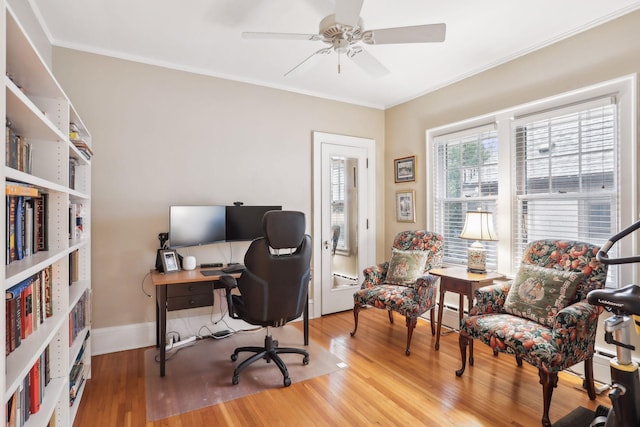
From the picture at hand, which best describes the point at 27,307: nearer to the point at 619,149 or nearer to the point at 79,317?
the point at 79,317

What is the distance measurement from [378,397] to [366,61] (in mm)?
2300

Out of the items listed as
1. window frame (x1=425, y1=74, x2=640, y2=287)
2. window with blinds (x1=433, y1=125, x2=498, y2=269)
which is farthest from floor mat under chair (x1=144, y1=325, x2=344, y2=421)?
window frame (x1=425, y1=74, x2=640, y2=287)

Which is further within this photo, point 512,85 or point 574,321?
point 512,85

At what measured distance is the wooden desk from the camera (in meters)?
2.58

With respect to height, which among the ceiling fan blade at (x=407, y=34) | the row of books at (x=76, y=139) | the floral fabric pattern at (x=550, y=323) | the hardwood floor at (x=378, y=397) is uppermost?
the ceiling fan blade at (x=407, y=34)

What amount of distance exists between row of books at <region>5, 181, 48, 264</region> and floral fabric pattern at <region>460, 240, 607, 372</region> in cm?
257

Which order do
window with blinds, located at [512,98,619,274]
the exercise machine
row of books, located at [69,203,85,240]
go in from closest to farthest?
the exercise machine
row of books, located at [69,203,85,240]
window with blinds, located at [512,98,619,274]

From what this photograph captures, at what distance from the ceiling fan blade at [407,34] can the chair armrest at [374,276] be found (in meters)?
2.20


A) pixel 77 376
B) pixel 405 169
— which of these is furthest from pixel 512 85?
pixel 77 376

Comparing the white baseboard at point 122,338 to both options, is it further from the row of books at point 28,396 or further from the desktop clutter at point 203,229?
the row of books at point 28,396

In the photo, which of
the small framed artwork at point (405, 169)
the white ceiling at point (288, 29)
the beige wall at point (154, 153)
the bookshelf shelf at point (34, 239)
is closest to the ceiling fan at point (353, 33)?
the white ceiling at point (288, 29)

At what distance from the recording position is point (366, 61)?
242cm

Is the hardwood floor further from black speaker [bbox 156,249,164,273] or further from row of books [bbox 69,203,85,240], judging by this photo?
row of books [bbox 69,203,85,240]

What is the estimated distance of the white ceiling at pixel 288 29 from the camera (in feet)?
7.66
